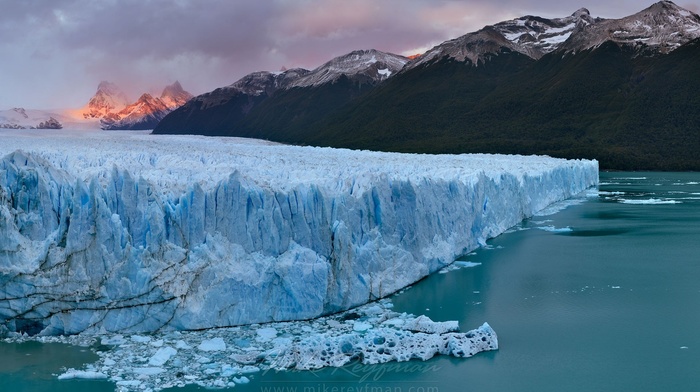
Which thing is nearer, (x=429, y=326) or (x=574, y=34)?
(x=429, y=326)

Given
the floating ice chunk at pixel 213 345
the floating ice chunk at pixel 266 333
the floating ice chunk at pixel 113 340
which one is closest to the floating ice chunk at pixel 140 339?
the floating ice chunk at pixel 113 340

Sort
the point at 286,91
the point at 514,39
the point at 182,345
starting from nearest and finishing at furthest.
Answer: the point at 182,345 < the point at 514,39 < the point at 286,91

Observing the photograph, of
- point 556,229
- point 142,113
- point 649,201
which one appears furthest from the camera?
point 142,113

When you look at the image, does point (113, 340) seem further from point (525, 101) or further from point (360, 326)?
point (525, 101)

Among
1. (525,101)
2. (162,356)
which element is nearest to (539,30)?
(525,101)

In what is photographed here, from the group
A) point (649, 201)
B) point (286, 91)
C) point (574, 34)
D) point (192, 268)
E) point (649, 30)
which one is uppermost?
point (574, 34)

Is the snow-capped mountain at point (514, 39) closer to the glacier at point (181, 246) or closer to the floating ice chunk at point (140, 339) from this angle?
the glacier at point (181, 246)
